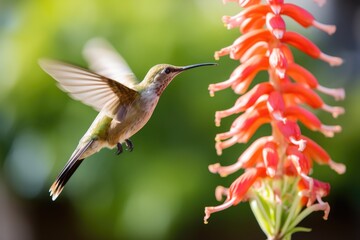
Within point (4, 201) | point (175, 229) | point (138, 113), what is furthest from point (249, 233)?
point (138, 113)

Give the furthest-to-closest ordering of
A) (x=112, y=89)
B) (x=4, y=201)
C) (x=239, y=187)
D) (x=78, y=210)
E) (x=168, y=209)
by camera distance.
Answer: (x=4, y=201) → (x=78, y=210) → (x=168, y=209) → (x=112, y=89) → (x=239, y=187)

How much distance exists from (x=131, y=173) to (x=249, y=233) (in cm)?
153

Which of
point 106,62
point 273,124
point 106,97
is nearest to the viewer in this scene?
point 273,124

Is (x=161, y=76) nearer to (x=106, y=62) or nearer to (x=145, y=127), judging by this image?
(x=106, y=62)

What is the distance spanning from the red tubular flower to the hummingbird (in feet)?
1.13

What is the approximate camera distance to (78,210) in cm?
739

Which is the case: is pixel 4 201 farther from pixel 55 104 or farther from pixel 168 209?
pixel 168 209

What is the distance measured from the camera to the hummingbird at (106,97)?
117 inches

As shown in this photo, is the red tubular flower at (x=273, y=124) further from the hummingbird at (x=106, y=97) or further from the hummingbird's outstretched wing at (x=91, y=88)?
the hummingbird's outstretched wing at (x=91, y=88)

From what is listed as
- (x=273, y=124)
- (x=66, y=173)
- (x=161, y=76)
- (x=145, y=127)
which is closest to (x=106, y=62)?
(x=161, y=76)

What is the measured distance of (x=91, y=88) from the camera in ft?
9.98

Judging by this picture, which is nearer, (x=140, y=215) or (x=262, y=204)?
(x=262, y=204)

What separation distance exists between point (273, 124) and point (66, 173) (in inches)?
39.7

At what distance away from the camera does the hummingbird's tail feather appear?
3.01 meters
